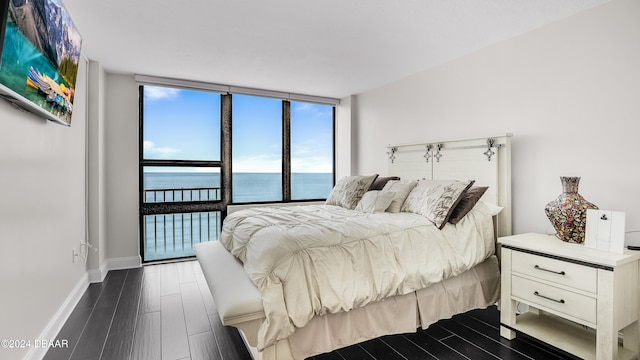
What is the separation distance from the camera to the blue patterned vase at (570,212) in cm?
207

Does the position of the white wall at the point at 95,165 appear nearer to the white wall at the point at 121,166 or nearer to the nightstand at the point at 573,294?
the white wall at the point at 121,166

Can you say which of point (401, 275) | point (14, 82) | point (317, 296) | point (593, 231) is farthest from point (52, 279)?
point (593, 231)

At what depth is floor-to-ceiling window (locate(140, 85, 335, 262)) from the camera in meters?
4.15

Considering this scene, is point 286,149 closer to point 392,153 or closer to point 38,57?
point 392,153

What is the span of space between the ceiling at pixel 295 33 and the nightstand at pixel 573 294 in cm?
171

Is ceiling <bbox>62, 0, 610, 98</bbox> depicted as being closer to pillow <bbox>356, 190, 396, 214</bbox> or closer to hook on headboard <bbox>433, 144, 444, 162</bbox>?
hook on headboard <bbox>433, 144, 444, 162</bbox>

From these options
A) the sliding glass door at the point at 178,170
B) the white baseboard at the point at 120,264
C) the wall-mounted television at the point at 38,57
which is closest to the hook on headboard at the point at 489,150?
the wall-mounted television at the point at 38,57

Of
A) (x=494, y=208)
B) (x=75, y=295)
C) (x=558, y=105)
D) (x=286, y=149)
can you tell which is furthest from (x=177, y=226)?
(x=558, y=105)

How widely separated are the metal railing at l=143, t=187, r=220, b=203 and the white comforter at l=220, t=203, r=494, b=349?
2004 mm

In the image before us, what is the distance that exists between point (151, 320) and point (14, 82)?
182cm

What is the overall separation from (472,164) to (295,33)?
2.05 metres

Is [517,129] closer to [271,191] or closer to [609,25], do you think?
[609,25]

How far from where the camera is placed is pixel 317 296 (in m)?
1.79

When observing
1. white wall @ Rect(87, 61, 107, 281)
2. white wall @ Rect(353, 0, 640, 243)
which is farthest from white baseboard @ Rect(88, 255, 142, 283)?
white wall @ Rect(353, 0, 640, 243)
